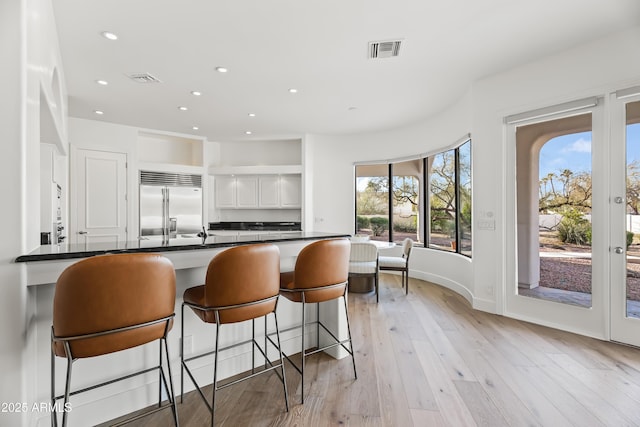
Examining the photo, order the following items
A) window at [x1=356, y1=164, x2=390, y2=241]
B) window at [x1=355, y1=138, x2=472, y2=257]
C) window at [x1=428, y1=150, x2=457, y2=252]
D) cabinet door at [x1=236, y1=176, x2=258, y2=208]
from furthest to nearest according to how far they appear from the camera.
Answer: cabinet door at [x1=236, y1=176, x2=258, y2=208]
window at [x1=356, y1=164, x2=390, y2=241]
window at [x1=428, y1=150, x2=457, y2=252]
window at [x1=355, y1=138, x2=472, y2=257]

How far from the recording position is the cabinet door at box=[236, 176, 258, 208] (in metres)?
6.55

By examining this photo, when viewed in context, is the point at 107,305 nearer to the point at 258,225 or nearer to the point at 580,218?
the point at 580,218

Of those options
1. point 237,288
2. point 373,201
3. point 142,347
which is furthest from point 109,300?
point 373,201

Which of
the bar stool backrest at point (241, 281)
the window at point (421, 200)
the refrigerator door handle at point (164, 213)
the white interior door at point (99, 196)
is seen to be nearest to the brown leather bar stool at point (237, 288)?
the bar stool backrest at point (241, 281)

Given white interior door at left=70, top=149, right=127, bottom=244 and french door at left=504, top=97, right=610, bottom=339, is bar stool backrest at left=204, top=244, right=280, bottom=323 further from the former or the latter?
white interior door at left=70, top=149, right=127, bottom=244

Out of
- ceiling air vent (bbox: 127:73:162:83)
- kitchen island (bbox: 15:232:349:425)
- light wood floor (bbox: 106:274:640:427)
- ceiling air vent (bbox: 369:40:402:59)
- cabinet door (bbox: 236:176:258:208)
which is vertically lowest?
light wood floor (bbox: 106:274:640:427)

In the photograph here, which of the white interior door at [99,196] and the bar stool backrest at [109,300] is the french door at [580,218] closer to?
the bar stool backrest at [109,300]

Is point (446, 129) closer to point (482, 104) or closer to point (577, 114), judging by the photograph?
point (482, 104)

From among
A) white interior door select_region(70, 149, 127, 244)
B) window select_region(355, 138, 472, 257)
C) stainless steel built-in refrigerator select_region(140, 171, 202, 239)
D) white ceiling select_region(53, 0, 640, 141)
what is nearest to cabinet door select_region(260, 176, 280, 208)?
stainless steel built-in refrigerator select_region(140, 171, 202, 239)

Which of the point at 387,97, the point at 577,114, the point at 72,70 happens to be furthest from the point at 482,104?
the point at 72,70

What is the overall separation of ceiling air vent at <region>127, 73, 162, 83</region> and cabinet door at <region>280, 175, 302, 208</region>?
3.14 m

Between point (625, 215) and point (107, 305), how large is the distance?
3.91 metres

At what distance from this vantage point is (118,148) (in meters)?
5.40

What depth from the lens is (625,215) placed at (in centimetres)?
274
